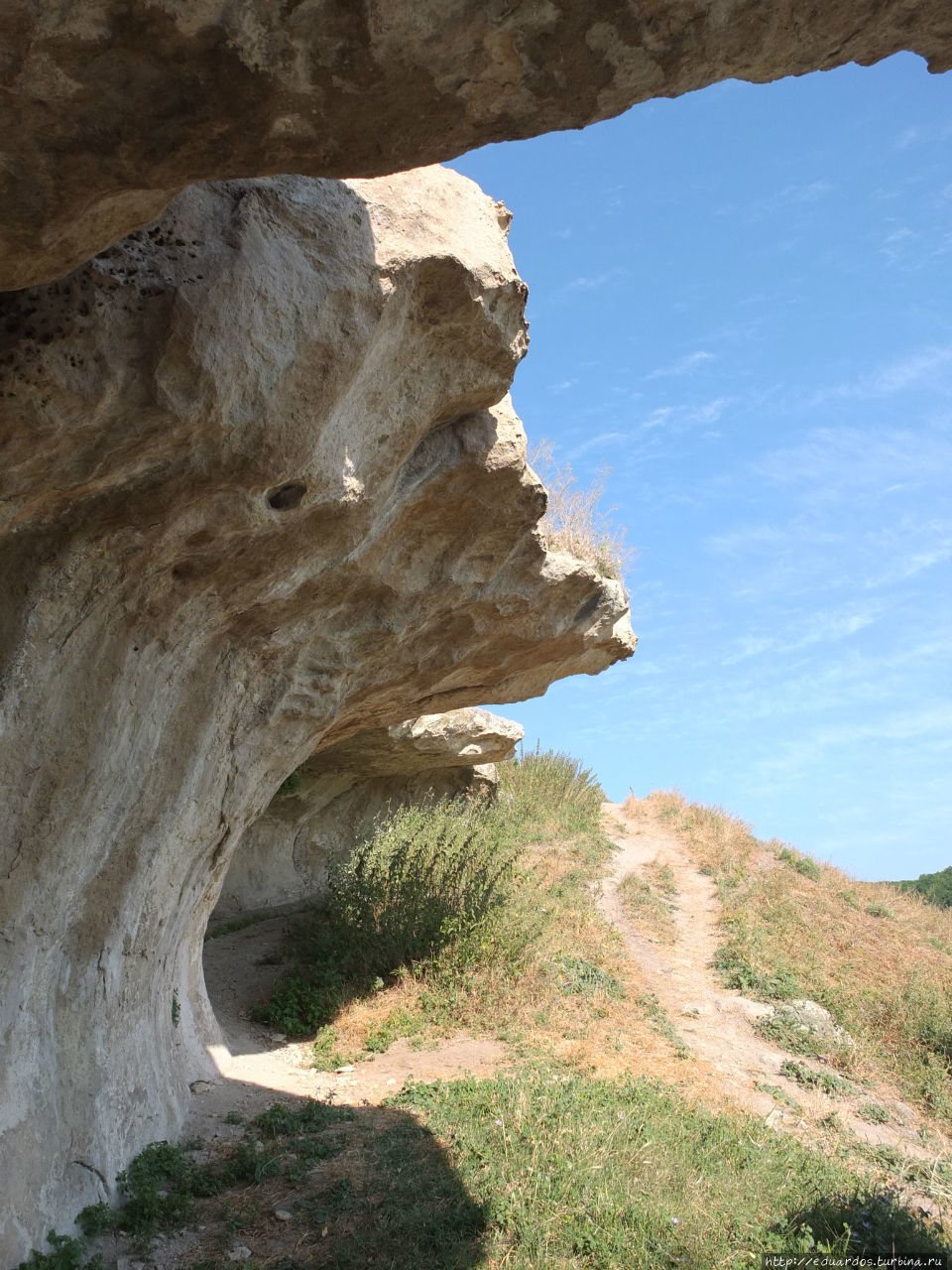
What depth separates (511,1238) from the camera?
4.70 metres

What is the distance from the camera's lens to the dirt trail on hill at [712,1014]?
7.67m

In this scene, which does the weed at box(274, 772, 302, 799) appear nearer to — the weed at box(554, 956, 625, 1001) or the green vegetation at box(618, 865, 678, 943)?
the weed at box(554, 956, 625, 1001)

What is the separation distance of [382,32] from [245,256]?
1.78 m

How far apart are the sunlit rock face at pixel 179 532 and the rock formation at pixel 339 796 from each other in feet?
17.9

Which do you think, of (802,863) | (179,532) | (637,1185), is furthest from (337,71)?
(802,863)

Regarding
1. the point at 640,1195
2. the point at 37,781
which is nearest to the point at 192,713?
the point at 37,781

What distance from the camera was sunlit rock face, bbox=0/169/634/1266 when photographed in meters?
3.50

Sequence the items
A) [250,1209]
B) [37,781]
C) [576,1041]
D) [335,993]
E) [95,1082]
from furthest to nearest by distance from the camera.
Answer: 1. [335,993]
2. [576,1041]
3. [250,1209]
4. [95,1082]
5. [37,781]

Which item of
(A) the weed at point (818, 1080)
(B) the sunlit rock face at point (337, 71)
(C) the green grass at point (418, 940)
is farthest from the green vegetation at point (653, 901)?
(B) the sunlit rock face at point (337, 71)

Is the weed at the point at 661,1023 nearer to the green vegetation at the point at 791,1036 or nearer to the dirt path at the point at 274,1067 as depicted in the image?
the green vegetation at the point at 791,1036

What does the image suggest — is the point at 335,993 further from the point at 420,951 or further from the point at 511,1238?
the point at 511,1238

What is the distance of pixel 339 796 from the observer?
43.8ft

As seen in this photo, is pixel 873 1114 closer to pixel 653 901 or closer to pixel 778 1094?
pixel 778 1094

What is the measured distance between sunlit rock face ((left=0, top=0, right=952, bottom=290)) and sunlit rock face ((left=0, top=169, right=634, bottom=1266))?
1.22 metres
